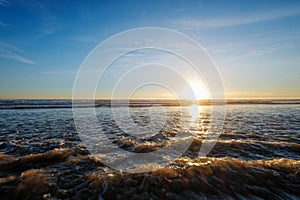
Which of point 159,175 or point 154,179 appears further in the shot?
point 159,175

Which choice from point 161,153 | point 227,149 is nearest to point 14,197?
point 161,153

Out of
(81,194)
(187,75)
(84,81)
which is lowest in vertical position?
(81,194)

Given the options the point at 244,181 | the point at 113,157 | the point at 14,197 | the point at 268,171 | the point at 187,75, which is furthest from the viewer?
the point at 187,75

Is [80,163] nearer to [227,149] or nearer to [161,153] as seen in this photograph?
[161,153]

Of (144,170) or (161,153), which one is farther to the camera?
(161,153)

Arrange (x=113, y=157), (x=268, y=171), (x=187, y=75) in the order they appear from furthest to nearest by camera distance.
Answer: (x=187, y=75)
(x=113, y=157)
(x=268, y=171)

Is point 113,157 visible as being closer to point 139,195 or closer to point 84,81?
point 139,195

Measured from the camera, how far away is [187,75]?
8.20m

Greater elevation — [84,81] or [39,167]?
[84,81]

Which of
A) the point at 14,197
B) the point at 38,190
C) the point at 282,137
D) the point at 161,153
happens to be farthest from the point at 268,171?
the point at 14,197

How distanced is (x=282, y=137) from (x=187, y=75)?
5.70 metres

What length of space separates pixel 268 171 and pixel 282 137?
4808 millimetres

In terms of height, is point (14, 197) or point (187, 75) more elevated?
point (187, 75)

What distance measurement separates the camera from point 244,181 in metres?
4.54
